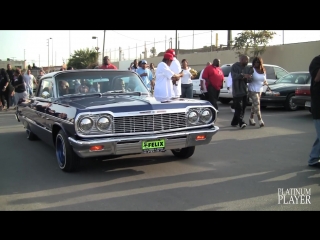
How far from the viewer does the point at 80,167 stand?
5941 mm

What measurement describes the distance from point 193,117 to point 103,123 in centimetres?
144

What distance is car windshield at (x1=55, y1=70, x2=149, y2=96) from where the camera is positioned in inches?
256

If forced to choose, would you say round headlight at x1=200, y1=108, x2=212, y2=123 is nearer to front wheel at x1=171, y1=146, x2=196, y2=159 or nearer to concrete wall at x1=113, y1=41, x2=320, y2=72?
front wheel at x1=171, y1=146, x2=196, y2=159

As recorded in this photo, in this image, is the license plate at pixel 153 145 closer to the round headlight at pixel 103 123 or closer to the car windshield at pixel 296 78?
the round headlight at pixel 103 123

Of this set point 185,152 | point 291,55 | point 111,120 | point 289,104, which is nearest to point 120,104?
point 111,120

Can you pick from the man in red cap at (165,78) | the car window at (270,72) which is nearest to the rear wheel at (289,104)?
the car window at (270,72)

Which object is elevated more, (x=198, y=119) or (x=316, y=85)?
(x=316, y=85)

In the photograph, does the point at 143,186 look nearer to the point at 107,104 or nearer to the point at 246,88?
the point at 107,104

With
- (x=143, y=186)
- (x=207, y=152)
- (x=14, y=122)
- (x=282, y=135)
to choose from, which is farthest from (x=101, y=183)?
(x=14, y=122)

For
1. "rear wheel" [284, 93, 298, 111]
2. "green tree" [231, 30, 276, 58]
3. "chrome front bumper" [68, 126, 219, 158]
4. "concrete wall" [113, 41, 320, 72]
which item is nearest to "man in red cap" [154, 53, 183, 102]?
"chrome front bumper" [68, 126, 219, 158]

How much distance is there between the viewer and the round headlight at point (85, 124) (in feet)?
16.6

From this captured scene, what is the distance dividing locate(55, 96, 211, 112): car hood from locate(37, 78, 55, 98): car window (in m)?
0.76
